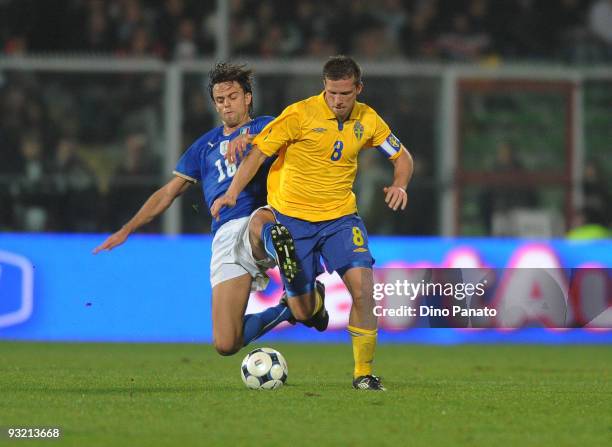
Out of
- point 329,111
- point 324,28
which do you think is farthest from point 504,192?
point 329,111

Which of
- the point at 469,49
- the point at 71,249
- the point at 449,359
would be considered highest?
the point at 469,49

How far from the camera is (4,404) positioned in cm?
781

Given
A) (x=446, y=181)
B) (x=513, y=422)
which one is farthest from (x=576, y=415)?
(x=446, y=181)

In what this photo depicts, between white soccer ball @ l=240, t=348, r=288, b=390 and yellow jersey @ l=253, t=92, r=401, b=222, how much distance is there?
928 millimetres

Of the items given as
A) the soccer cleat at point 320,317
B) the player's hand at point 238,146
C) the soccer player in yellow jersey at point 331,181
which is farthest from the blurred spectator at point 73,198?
the soccer player in yellow jersey at point 331,181

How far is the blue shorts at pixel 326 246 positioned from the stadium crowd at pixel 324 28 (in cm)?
802

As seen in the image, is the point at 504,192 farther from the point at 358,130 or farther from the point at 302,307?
the point at 358,130

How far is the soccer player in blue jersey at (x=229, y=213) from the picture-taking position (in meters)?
9.22

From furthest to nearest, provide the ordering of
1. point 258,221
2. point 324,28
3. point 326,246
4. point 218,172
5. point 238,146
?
point 324,28
point 218,172
point 258,221
point 238,146
point 326,246

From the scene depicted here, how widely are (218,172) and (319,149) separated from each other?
958 millimetres

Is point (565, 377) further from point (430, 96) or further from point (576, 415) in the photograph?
point (430, 96)

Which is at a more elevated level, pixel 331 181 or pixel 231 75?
pixel 231 75

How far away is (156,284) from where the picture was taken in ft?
45.4

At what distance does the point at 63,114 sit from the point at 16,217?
1.39 m
